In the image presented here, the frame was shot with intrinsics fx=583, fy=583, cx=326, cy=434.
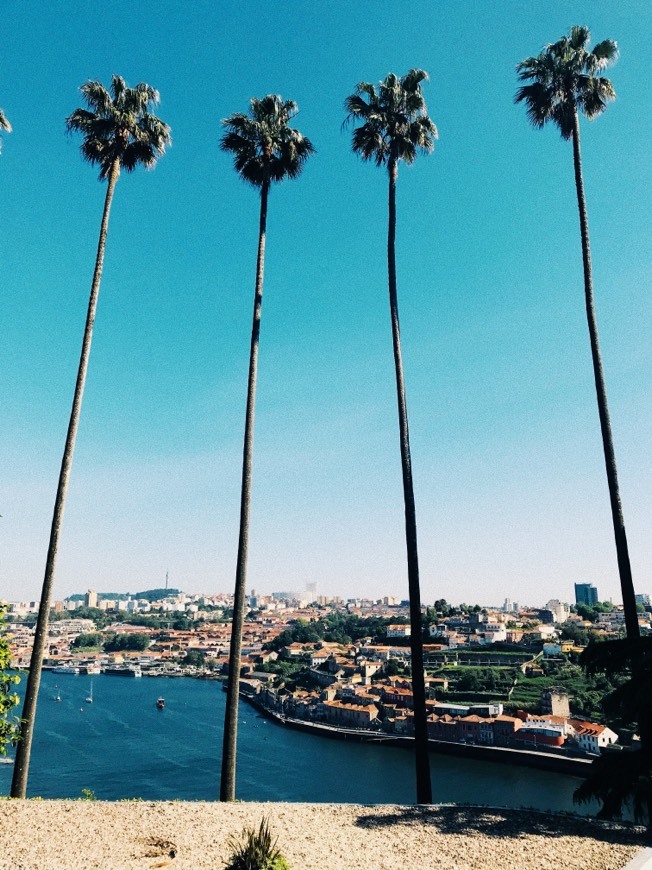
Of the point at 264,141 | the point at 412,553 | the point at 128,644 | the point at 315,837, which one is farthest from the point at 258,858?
the point at 128,644

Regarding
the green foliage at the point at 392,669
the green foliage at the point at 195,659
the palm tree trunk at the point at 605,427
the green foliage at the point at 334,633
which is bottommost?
the green foliage at the point at 195,659

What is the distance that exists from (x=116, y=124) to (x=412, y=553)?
10800mm

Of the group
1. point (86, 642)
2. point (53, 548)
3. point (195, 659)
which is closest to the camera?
A: point (53, 548)

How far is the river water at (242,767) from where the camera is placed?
4344 centimetres

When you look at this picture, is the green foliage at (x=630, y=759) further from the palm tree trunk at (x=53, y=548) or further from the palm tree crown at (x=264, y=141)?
the palm tree crown at (x=264, y=141)

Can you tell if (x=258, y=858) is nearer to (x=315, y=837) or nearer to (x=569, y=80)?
(x=315, y=837)

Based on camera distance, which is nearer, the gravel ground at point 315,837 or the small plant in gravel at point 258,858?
the small plant in gravel at point 258,858

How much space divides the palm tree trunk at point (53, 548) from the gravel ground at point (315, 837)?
51.8 inches

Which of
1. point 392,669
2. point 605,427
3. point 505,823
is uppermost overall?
point 605,427

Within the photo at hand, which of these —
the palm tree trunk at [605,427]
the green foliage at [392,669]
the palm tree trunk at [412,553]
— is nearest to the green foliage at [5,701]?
the palm tree trunk at [412,553]

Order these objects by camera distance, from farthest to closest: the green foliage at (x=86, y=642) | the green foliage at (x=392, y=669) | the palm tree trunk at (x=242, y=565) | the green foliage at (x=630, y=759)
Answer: the green foliage at (x=86, y=642) < the green foliage at (x=392, y=669) < the palm tree trunk at (x=242, y=565) < the green foliage at (x=630, y=759)

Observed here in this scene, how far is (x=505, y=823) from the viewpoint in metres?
7.59

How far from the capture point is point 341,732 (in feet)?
231

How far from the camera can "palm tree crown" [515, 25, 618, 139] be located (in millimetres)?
12531
